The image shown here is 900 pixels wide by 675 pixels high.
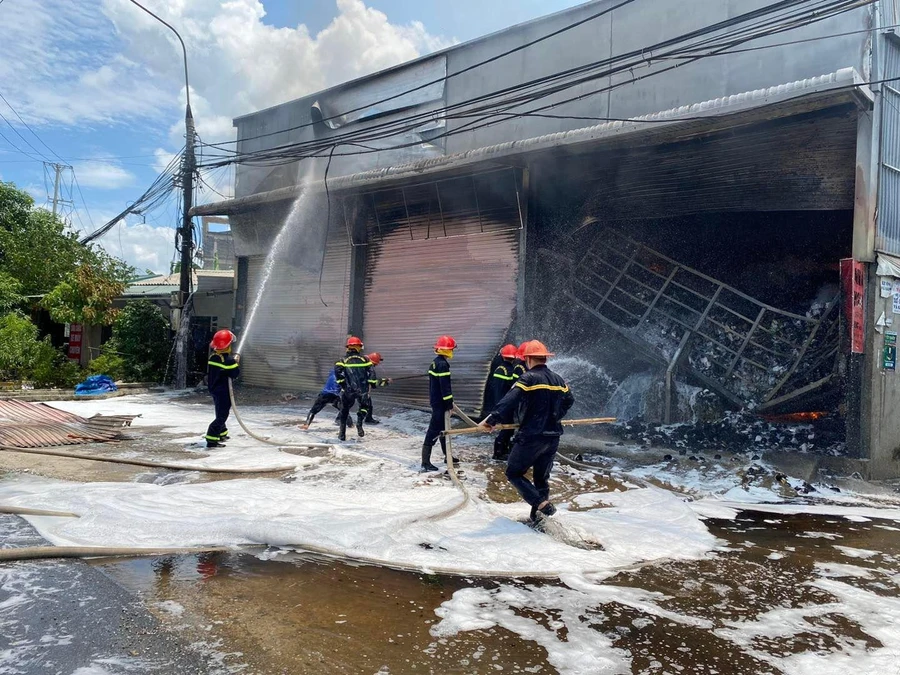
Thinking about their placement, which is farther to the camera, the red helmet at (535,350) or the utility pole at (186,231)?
the utility pole at (186,231)

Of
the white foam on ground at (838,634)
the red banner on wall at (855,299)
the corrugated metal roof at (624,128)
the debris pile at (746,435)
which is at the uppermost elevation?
the corrugated metal roof at (624,128)

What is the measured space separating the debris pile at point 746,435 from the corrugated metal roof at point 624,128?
4.48 meters

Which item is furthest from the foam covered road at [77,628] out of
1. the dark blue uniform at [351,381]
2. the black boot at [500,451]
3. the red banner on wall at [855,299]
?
the red banner on wall at [855,299]

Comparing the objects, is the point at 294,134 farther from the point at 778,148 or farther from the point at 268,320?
the point at 778,148

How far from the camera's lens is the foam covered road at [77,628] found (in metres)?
2.71

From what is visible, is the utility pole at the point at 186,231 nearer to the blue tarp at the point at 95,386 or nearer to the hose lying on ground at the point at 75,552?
the blue tarp at the point at 95,386

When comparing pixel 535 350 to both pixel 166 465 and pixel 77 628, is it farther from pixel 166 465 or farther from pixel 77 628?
pixel 166 465

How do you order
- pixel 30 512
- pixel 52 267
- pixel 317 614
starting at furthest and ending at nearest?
pixel 52 267, pixel 30 512, pixel 317 614

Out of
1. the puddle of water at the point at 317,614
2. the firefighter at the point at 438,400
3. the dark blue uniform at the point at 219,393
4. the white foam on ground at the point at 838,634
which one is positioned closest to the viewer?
the puddle of water at the point at 317,614

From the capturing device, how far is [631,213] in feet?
36.7

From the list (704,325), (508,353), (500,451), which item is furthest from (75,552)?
(704,325)

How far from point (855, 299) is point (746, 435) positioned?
2370 mm

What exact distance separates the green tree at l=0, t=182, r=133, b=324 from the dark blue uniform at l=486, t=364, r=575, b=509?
1661 centimetres

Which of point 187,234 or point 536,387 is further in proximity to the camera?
point 187,234
